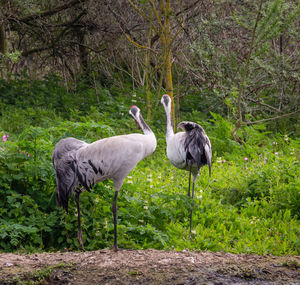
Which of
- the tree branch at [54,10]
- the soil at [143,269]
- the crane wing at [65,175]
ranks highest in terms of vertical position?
the tree branch at [54,10]

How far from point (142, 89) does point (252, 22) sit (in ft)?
13.6

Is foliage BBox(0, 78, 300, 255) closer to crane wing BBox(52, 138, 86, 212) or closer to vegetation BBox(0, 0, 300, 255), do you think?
vegetation BBox(0, 0, 300, 255)

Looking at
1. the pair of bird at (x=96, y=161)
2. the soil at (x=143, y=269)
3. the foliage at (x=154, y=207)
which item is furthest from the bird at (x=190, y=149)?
the soil at (x=143, y=269)

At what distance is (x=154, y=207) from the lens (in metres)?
5.48

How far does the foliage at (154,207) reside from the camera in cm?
483

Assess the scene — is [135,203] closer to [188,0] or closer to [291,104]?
[291,104]

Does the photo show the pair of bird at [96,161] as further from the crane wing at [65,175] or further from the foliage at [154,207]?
the foliage at [154,207]

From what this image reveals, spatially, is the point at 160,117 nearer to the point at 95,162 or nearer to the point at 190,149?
the point at 190,149

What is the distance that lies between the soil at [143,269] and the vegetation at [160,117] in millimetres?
545

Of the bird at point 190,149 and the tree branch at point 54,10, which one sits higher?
the tree branch at point 54,10

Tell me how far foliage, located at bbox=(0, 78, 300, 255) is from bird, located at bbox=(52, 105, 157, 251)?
0.33 m

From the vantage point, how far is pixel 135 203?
5531mm

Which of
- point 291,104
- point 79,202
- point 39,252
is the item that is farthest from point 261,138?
point 39,252

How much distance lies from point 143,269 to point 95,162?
1.23m
